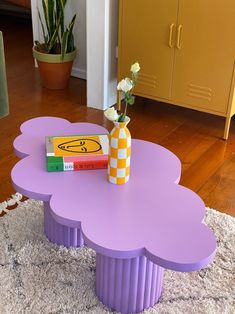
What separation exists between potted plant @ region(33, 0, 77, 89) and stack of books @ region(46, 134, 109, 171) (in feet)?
5.28

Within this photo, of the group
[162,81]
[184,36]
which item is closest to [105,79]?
[162,81]

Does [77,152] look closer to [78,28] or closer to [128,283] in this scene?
[128,283]

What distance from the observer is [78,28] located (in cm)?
365

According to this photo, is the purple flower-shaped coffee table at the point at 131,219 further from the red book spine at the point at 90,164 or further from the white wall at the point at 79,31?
the white wall at the point at 79,31

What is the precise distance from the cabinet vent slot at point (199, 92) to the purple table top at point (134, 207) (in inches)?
43.2

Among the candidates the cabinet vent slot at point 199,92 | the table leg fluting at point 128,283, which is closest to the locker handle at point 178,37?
the cabinet vent slot at point 199,92

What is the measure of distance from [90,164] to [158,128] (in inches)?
53.4

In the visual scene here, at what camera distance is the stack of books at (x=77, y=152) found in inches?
70.6

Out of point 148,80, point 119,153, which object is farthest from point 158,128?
point 119,153

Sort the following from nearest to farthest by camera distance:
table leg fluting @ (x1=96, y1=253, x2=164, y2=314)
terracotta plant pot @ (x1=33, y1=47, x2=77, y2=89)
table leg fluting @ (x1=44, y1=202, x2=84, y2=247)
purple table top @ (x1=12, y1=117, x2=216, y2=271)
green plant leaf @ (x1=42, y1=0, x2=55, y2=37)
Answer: purple table top @ (x1=12, y1=117, x2=216, y2=271) → table leg fluting @ (x1=96, y1=253, x2=164, y2=314) → table leg fluting @ (x1=44, y1=202, x2=84, y2=247) → green plant leaf @ (x1=42, y1=0, x2=55, y2=37) → terracotta plant pot @ (x1=33, y1=47, x2=77, y2=89)

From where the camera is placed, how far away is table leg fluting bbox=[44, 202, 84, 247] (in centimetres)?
197

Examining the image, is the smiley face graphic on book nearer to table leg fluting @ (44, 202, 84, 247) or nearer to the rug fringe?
table leg fluting @ (44, 202, 84, 247)

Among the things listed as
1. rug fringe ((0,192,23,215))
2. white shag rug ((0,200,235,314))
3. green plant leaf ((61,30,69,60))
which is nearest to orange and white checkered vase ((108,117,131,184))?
white shag rug ((0,200,235,314))

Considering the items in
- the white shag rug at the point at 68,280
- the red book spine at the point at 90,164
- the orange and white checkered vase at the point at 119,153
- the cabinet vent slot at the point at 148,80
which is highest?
the orange and white checkered vase at the point at 119,153
